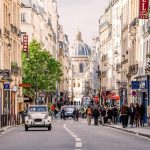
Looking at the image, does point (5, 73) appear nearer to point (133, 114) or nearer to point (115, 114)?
point (115, 114)

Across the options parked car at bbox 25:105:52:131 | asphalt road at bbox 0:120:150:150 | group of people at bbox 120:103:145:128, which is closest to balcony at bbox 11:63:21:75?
group of people at bbox 120:103:145:128

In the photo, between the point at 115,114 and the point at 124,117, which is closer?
the point at 124,117

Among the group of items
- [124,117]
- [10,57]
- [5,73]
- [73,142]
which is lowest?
[73,142]

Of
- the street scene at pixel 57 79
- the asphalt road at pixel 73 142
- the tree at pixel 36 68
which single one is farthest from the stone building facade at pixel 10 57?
the asphalt road at pixel 73 142

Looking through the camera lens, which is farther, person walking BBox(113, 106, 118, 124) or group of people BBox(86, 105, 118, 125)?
group of people BBox(86, 105, 118, 125)

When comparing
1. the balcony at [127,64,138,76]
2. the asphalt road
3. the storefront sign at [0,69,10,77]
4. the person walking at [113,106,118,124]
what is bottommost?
the asphalt road

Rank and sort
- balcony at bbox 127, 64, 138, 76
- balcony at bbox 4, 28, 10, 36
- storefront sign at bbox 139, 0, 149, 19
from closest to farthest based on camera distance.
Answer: storefront sign at bbox 139, 0, 149, 19
balcony at bbox 4, 28, 10, 36
balcony at bbox 127, 64, 138, 76

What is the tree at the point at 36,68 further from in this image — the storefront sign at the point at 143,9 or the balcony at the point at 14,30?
the storefront sign at the point at 143,9

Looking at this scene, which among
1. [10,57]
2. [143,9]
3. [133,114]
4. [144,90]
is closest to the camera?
[133,114]

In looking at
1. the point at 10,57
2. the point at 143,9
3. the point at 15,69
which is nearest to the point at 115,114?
the point at 143,9

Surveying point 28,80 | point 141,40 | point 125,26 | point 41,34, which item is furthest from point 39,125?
point 41,34

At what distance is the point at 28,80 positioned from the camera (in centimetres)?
10881

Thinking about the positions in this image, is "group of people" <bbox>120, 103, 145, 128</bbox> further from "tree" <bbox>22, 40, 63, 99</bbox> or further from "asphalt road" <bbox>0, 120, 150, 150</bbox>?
"tree" <bbox>22, 40, 63, 99</bbox>

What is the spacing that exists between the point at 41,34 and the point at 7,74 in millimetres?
69292
